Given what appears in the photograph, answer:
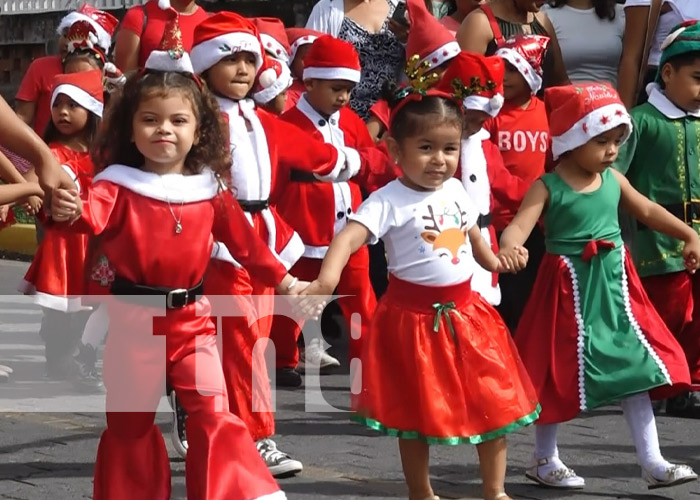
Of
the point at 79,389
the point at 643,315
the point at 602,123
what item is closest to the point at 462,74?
the point at 602,123

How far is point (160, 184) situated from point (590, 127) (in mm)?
1786

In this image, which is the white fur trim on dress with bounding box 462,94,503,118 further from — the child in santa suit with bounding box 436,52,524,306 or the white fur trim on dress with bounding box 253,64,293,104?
the white fur trim on dress with bounding box 253,64,293,104

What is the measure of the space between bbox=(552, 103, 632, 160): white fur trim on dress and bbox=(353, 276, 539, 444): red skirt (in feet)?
2.97

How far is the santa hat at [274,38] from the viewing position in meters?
7.65

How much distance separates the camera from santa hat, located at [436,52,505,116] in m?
6.73

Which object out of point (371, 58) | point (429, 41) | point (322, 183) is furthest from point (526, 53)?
point (371, 58)

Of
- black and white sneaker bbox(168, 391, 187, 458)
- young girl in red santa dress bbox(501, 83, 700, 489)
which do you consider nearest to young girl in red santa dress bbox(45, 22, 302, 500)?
black and white sneaker bbox(168, 391, 187, 458)

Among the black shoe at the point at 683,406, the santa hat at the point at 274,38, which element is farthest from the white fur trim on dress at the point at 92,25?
the black shoe at the point at 683,406

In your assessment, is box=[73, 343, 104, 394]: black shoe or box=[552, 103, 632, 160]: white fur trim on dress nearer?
box=[552, 103, 632, 160]: white fur trim on dress

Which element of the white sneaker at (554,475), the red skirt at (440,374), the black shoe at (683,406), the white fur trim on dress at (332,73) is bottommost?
the white sneaker at (554,475)

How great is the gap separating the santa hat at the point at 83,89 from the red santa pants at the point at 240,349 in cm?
210

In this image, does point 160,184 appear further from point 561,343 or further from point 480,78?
point 480,78

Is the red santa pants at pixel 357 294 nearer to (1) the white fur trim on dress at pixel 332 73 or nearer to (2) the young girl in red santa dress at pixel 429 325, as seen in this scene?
(1) the white fur trim on dress at pixel 332 73

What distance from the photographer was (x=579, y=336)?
573 cm
